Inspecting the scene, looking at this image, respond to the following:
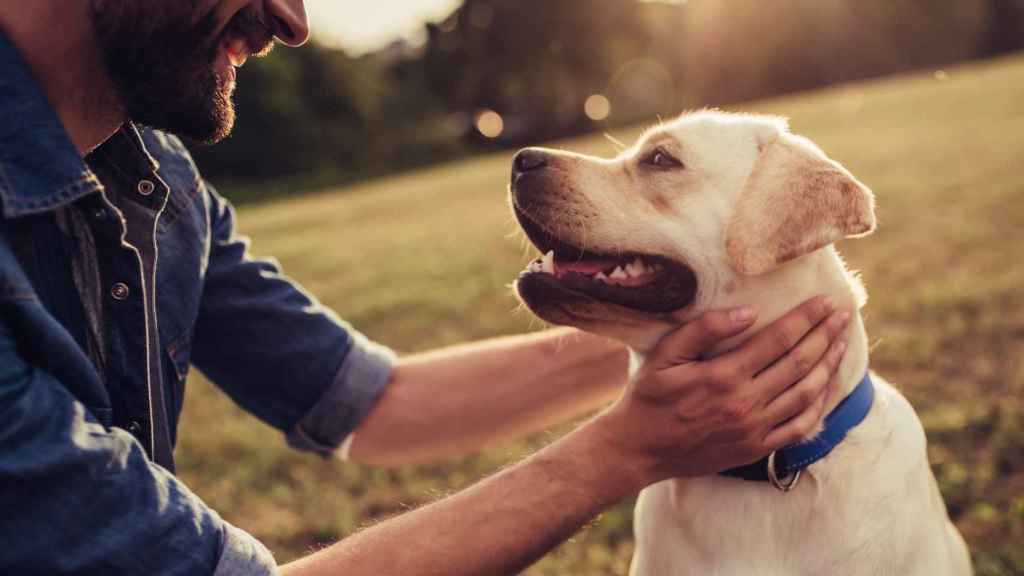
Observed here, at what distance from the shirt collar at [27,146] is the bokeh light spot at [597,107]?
32.5 metres

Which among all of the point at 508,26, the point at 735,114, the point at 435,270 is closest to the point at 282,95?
the point at 508,26

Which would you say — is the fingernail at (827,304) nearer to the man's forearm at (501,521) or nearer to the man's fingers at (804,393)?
the man's fingers at (804,393)

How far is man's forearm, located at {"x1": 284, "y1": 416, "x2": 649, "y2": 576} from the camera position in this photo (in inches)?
82.2

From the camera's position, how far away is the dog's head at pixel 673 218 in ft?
8.14

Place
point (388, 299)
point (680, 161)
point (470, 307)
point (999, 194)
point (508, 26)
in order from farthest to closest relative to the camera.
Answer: point (508, 26) < point (999, 194) < point (388, 299) < point (470, 307) < point (680, 161)

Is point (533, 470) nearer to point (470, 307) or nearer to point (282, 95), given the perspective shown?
point (470, 307)

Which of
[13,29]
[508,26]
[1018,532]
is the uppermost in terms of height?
[13,29]

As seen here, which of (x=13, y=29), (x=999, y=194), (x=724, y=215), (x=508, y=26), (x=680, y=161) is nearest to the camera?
(x=13, y=29)

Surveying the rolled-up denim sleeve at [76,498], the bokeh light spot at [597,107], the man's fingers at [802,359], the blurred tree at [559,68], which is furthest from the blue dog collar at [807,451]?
the bokeh light spot at [597,107]

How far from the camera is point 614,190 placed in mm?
2857

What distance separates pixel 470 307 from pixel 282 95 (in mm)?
36375

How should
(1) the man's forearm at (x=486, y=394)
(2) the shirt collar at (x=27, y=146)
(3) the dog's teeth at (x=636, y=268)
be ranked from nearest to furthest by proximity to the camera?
(2) the shirt collar at (x=27, y=146) < (3) the dog's teeth at (x=636, y=268) < (1) the man's forearm at (x=486, y=394)

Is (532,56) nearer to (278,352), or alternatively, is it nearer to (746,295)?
(278,352)

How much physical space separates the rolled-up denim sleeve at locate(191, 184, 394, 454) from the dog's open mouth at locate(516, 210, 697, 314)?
0.76m
